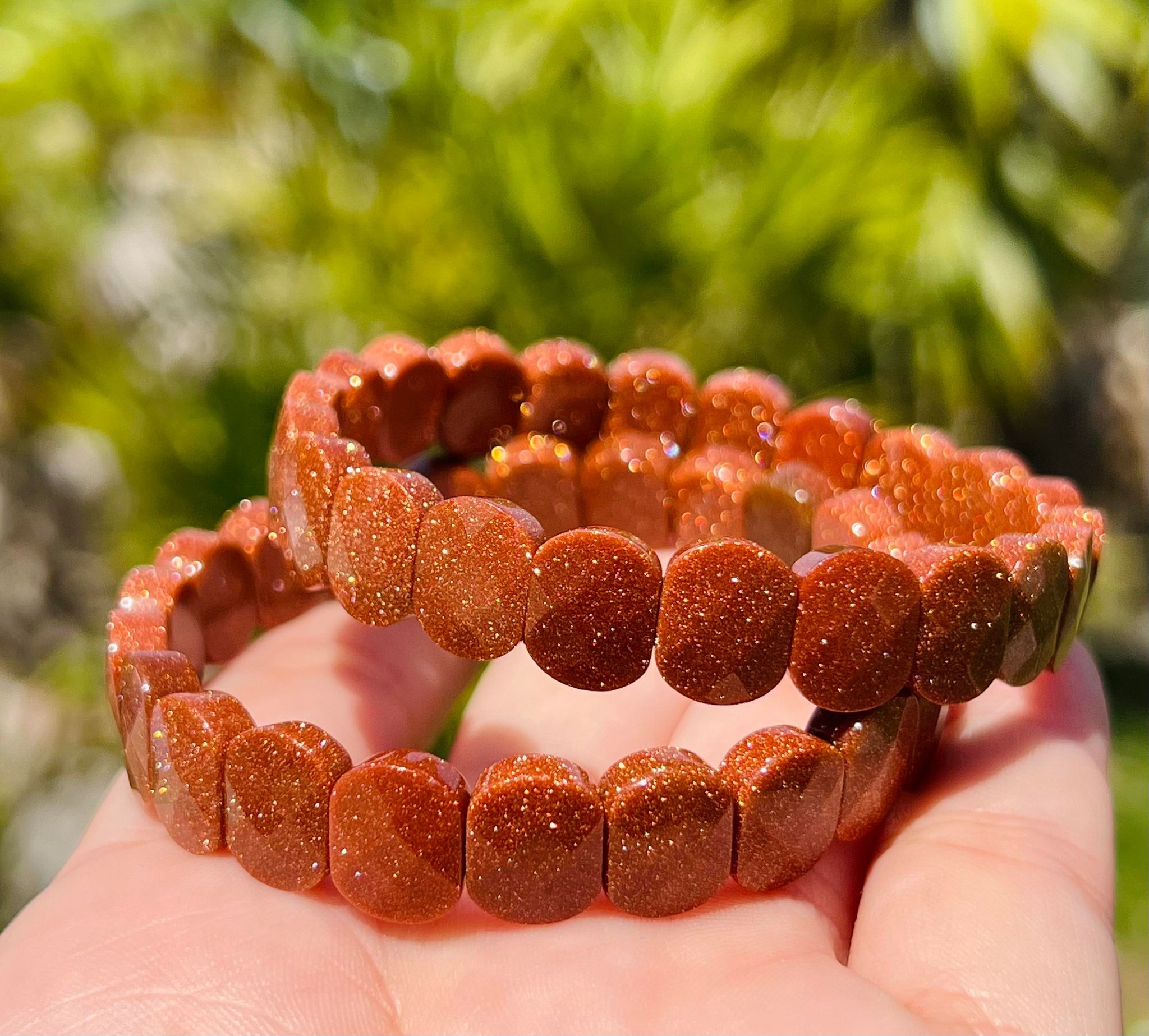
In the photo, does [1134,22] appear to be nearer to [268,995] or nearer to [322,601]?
[322,601]

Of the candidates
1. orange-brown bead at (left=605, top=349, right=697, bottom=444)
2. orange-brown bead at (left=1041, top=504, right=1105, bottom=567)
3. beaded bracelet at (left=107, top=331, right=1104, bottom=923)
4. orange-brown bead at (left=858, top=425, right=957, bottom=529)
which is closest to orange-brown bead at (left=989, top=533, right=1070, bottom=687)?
beaded bracelet at (left=107, top=331, right=1104, bottom=923)

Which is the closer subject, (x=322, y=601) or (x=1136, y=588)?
(x=322, y=601)

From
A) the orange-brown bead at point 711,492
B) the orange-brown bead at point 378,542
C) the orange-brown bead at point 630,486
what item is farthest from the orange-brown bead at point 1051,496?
the orange-brown bead at point 378,542

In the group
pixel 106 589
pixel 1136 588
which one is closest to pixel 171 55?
pixel 106 589

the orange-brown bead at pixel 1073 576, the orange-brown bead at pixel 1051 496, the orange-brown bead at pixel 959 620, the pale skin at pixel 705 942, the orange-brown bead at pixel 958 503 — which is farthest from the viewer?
the orange-brown bead at pixel 958 503

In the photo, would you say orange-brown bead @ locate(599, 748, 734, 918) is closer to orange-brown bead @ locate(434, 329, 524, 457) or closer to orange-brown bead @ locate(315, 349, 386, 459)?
orange-brown bead @ locate(315, 349, 386, 459)

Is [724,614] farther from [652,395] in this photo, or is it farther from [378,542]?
[652,395]

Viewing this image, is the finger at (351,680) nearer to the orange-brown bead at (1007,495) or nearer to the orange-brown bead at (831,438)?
the orange-brown bead at (831,438)
